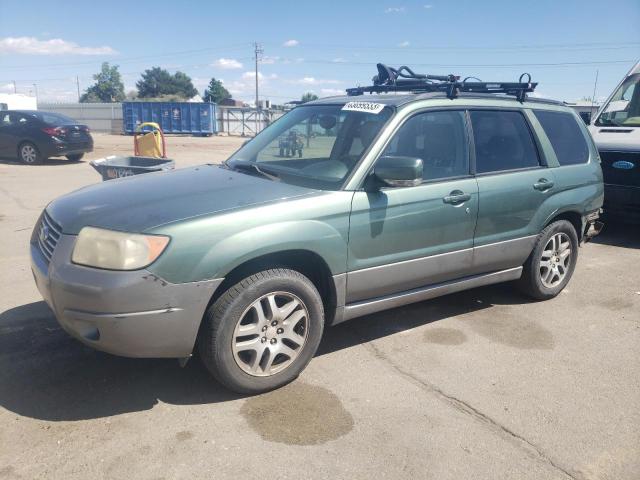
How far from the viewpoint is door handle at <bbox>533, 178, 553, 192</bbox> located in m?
4.50

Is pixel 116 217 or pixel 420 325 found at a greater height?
pixel 116 217

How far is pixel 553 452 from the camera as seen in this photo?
9.02 feet

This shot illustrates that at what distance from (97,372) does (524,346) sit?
3.02 meters

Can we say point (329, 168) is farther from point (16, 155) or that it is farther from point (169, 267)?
point (16, 155)

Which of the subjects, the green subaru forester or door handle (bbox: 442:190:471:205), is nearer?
the green subaru forester

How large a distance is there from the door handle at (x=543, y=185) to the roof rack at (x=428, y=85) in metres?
0.74

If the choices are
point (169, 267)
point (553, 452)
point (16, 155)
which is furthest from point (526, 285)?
point (16, 155)

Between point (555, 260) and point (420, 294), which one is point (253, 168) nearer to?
point (420, 294)

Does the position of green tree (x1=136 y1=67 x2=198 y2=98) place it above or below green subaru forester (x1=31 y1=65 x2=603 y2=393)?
above

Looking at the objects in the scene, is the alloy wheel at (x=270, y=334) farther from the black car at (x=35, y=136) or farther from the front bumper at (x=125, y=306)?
the black car at (x=35, y=136)

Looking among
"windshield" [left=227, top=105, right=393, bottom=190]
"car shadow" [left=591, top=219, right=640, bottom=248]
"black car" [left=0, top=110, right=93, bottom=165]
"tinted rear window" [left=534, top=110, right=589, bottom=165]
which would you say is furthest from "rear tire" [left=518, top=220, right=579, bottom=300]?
"black car" [left=0, top=110, right=93, bottom=165]

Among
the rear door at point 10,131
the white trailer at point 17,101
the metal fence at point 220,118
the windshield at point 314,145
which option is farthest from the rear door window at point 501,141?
the white trailer at point 17,101

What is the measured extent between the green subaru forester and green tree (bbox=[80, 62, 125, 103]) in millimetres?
114746

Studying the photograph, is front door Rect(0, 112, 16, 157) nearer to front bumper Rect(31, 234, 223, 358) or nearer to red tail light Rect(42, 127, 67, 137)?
red tail light Rect(42, 127, 67, 137)
